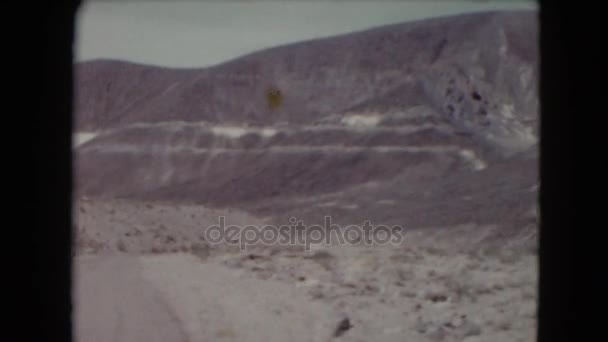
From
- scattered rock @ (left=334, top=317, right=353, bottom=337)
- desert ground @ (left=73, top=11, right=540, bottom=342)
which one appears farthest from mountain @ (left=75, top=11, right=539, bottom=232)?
scattered rock @ (left=334, top=317, right=353, bottom=337)

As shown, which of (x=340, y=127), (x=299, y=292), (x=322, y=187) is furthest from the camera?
(x=340, y=127)

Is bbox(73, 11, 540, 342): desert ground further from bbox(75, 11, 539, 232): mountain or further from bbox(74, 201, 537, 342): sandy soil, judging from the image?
bbox(75, 11, 539, 232): mountain

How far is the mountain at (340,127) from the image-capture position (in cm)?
3828

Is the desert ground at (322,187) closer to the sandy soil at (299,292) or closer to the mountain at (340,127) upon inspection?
the sandy soil at (299,292)

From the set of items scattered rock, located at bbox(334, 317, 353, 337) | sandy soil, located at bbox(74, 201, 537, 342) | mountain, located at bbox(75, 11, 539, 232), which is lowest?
scattered rock, located at bbox(334, 317, 353, 337)

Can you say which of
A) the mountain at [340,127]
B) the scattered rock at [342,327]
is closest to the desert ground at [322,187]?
the scattered rock at [342,327]

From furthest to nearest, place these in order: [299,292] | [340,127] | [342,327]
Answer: [340,127] → [299,292] → [342,327]

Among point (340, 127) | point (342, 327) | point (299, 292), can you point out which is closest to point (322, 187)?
point (340, 127)

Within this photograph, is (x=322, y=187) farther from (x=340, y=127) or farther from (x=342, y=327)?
(x=342, y=327)

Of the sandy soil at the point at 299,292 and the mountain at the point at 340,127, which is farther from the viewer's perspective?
the mountain at the point at 340,127

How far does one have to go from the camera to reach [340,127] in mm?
47844

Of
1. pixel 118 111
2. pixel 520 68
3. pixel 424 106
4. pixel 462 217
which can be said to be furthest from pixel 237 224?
pixel 118 111

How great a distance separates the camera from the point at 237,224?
33.4m

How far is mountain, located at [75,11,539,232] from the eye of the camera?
38.3 metres
